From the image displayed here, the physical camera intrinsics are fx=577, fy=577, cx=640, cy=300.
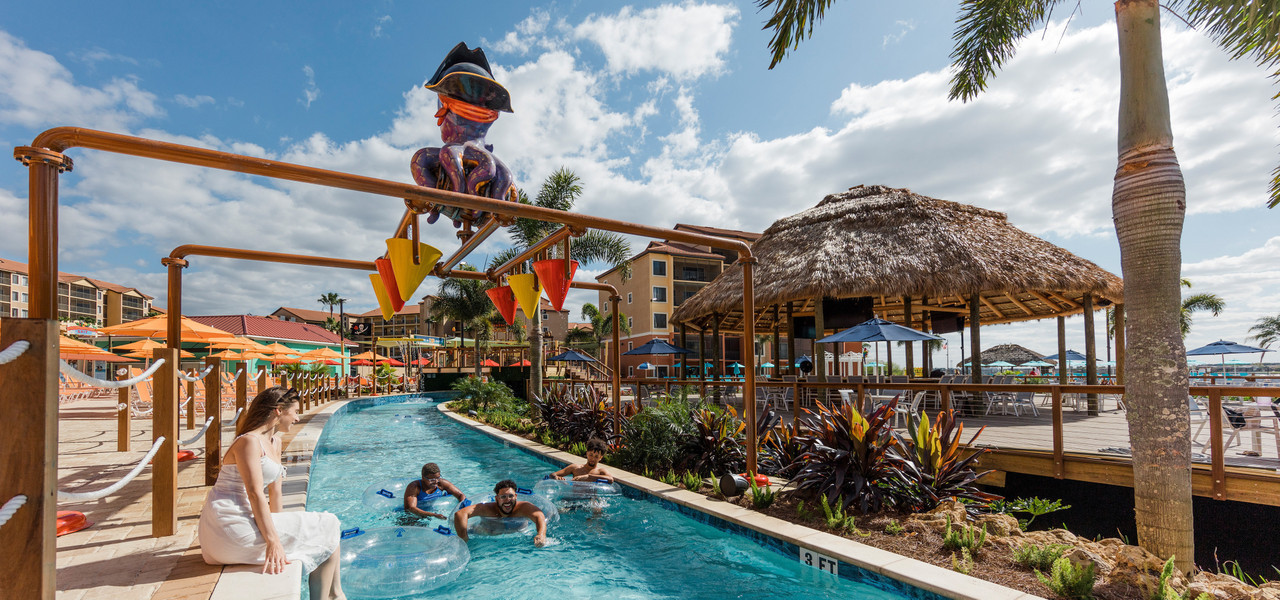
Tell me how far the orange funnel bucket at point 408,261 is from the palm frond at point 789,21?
4.18 metres

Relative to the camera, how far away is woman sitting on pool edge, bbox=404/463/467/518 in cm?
654

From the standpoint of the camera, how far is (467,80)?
17.3 ft

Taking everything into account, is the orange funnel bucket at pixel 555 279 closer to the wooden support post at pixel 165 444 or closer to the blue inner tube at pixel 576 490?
the blue inner tube at pixel 576 490

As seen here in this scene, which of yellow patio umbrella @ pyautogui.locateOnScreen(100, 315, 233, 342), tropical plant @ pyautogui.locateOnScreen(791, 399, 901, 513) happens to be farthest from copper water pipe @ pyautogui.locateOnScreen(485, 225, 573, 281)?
yellow patio umbrella @ pyautogui.locateOnScreen(100, 315, 233, 342)

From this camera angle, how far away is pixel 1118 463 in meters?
6.01

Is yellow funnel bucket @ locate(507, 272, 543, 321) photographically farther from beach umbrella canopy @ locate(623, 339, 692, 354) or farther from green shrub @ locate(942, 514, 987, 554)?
beach umbrella canopy @ locate(623, 339, 692, 354)

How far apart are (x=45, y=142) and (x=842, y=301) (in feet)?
48.4

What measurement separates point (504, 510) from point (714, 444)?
9.61 ft

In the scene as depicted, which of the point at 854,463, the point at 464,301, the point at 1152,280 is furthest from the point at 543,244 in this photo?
the point at 464,301

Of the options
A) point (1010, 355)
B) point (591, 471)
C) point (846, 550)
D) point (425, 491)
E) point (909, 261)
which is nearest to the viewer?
point (846, 550)

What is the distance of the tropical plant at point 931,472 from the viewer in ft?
18.1

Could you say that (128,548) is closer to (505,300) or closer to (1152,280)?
(505,300)

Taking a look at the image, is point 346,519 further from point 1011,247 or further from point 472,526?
point 1011,247

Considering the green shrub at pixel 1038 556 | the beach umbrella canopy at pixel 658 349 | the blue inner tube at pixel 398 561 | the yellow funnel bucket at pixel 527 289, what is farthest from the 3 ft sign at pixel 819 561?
Answer: the beach umbrella canopy at pixel 658 349
